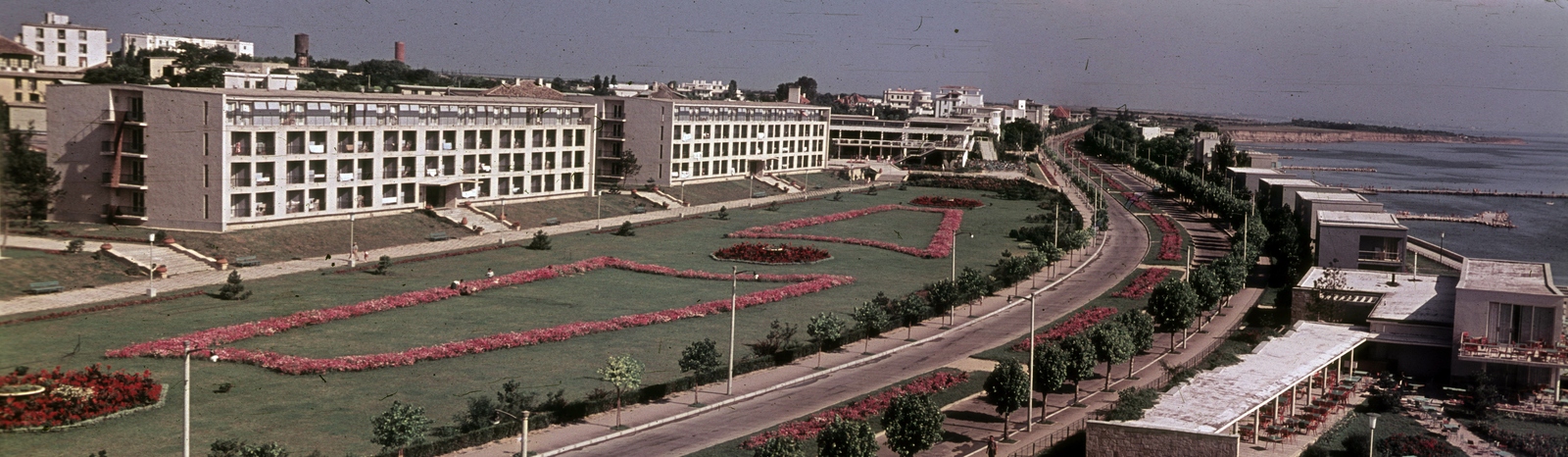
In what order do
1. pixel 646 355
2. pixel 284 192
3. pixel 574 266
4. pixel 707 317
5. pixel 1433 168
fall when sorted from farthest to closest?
pixel 1433 168 → pixel 284 192 → pixel 574 266 → pixel 707 317 → pixel 646 355

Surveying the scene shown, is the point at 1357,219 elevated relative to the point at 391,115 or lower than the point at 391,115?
lower

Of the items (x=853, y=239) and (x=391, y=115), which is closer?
(x=391, y=115)

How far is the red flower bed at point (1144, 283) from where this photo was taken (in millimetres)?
52691

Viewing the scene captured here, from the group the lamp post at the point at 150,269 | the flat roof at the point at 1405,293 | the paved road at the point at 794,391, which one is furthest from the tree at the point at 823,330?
the lamp post at the point at 150,269

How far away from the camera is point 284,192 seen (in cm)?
5778

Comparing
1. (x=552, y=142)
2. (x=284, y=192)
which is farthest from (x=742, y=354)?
(x=552, y=142)

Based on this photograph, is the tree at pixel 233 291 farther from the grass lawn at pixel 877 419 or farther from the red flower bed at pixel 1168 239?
the red flower bed at pixel 1168 239

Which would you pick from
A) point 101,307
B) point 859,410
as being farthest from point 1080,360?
point 101,307

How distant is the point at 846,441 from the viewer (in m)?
24.6

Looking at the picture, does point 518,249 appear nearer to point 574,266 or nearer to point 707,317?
point 574,266

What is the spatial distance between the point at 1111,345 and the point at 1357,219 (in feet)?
87.3

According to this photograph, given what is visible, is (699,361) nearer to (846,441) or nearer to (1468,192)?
(846,441)

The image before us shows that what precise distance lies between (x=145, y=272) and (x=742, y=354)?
22219 millimetres

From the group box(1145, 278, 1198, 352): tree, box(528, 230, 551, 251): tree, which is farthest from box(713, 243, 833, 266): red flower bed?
box(1145, 278, 1198, 352): tree
